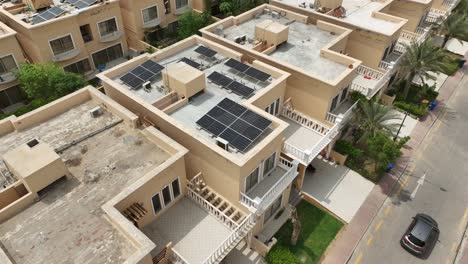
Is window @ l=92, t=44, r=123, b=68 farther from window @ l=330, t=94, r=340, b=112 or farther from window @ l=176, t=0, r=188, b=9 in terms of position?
window @ l=330, t=94, r=340, b=112

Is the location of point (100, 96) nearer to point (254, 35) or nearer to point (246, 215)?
point (246, 215)

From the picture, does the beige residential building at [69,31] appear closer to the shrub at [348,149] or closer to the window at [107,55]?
the window at [107,55]

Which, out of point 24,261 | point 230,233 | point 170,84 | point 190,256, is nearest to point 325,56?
point 170,84

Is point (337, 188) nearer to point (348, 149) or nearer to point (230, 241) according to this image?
point (348, 149)

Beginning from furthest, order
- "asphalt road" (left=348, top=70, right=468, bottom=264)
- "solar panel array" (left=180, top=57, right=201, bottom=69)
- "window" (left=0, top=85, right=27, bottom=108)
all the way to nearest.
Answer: "window" (left=0, top=85, right=27, bottom=108), "solar panel array" (left=180, top=57, right=201, bottom=69), "asphalt road" (left=348, top=70, right=468, bottom=264)

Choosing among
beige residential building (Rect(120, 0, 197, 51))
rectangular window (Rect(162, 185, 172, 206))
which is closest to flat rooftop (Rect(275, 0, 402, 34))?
beige residential building (Rect(120, 0, 197, 51))
